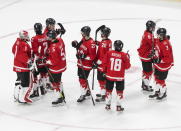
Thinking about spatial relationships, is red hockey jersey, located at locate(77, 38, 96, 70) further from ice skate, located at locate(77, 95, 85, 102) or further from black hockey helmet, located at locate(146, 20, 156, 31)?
black hockey helmet, located at locate(146, 20, 156, 31)

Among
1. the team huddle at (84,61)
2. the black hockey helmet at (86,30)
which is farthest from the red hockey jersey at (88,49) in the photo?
the black hockey helmet at (86,30)

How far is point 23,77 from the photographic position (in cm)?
722

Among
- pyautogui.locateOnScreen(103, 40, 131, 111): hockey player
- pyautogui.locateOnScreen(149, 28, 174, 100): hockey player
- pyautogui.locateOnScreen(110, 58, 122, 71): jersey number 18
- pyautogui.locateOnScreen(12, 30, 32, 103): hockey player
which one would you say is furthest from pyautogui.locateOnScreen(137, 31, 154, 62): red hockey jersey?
pyautogui.locateOnScreen(12, 30, 32, 103): hockey player

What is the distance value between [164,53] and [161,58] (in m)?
0.10

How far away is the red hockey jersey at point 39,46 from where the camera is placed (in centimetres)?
738

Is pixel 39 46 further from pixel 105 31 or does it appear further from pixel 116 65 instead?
pixel 116 65

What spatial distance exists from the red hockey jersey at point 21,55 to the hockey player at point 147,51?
191cm

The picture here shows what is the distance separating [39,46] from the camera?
741 cm

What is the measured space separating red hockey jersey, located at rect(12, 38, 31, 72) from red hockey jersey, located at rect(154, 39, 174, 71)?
205cm

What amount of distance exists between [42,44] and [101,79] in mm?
1126
